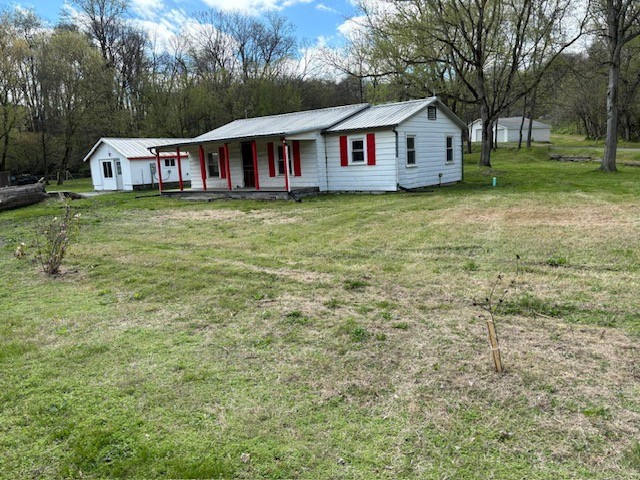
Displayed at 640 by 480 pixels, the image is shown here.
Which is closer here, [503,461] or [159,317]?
[503,461]

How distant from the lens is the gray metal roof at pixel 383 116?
16.0m

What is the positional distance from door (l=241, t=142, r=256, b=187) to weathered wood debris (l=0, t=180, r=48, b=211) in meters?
8.00

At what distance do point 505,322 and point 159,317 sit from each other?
3514mm

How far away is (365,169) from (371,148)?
2.61ft

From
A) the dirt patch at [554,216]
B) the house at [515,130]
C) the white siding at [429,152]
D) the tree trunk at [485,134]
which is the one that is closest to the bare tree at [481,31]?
the tree trunk at [485,134]

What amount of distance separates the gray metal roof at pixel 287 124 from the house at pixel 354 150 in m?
0.06

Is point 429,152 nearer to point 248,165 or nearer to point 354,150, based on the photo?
point 354,150

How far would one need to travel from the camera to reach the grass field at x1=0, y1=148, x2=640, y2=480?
8.64 feet

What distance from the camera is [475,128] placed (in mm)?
55312

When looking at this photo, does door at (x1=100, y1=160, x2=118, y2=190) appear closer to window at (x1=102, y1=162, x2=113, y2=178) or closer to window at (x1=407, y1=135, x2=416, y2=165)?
window at (x1=102, y1=162, x2=113, y2=178)

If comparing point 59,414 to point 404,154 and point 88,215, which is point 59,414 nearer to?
point 88,215

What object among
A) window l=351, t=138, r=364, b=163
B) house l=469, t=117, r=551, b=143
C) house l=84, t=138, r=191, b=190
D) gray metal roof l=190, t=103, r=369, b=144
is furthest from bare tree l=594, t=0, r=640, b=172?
house l=469, t=117, r=551, b=143

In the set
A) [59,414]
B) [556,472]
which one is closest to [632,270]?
[556,472]

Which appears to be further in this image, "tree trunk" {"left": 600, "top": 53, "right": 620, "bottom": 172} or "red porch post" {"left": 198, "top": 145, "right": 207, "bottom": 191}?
"red porch post" {"left": 198, "top": 145, "right": 207, "bottom": 191}
